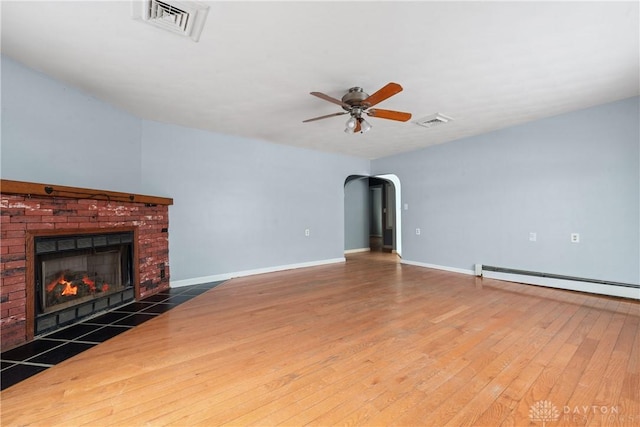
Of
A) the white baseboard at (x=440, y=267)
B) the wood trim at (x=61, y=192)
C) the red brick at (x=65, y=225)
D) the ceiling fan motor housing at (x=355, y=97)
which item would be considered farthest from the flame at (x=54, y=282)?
the white baseboard at (x=440, y=267)

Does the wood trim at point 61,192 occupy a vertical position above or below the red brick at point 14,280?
above

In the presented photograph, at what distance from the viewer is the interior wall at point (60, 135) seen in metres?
2.39

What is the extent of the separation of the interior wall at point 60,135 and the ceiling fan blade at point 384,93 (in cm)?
307

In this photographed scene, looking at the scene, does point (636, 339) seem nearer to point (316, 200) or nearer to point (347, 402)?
point (347, 402)

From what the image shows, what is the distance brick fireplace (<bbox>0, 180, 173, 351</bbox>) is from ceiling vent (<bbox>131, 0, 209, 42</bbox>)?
1680mm

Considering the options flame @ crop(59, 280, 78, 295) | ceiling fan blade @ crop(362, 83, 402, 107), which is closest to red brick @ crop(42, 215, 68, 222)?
flame @ crop(59, 280, 78, 295)

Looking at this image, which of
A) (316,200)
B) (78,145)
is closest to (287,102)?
(78,145)

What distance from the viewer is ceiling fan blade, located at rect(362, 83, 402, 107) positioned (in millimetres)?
2318

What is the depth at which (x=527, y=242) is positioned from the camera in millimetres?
4238

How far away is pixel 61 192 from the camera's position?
2492 millimetres

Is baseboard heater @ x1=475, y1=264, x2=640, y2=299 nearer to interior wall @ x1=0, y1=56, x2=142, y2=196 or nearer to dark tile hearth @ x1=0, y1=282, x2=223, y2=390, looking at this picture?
dark tile hearth @ x1=0, y1=282, x2=223, y2=390

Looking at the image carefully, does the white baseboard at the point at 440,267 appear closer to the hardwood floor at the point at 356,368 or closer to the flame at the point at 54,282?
the hardwood floor at the point at 356,368

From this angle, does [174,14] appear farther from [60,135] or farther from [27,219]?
[27,219]

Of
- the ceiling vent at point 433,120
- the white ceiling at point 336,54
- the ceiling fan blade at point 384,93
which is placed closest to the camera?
the white ceiling at point 336,54
